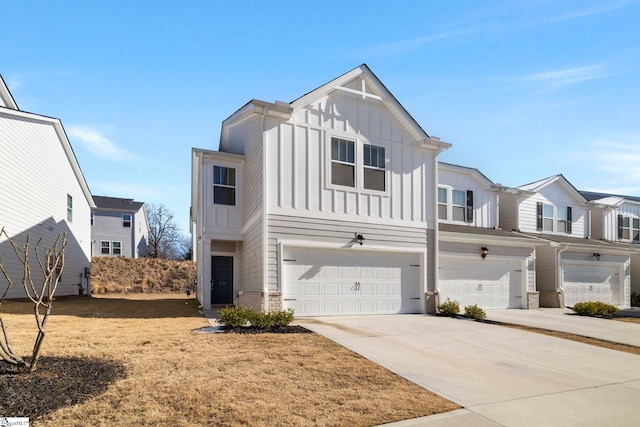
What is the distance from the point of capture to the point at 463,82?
11.7m

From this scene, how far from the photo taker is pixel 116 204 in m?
36.1

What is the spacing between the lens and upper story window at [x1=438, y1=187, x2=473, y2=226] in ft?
58.8

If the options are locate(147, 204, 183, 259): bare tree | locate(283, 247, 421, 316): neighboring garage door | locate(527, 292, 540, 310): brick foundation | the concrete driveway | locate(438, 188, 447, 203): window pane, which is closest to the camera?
the concrete driveway

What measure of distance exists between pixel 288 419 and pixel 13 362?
12.1ft

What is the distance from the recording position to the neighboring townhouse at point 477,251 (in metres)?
15.2

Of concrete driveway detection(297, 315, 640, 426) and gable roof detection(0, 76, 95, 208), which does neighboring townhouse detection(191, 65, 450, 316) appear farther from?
gable roof detection(0, 76, 95, 208)

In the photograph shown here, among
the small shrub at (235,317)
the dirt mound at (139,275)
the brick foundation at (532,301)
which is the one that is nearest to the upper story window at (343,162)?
the small shrub at (235,317)

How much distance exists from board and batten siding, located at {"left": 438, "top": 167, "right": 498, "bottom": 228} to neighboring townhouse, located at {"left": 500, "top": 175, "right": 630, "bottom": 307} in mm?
1051

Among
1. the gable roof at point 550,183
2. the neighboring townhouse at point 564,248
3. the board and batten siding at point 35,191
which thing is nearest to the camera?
the board and batten siding at point 35,191

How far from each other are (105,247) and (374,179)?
30.2m

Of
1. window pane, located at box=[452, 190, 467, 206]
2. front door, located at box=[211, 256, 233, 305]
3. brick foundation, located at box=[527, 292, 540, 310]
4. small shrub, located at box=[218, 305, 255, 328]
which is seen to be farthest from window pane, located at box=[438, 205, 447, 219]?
small shrub, located at box=[218, 305, 255, 328]

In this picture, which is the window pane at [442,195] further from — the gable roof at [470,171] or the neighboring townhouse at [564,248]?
the neighboring townhouse at [564,248]

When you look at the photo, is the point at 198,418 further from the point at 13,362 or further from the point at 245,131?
the point at 245,131

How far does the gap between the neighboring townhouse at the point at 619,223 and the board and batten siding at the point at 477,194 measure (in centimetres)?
749
